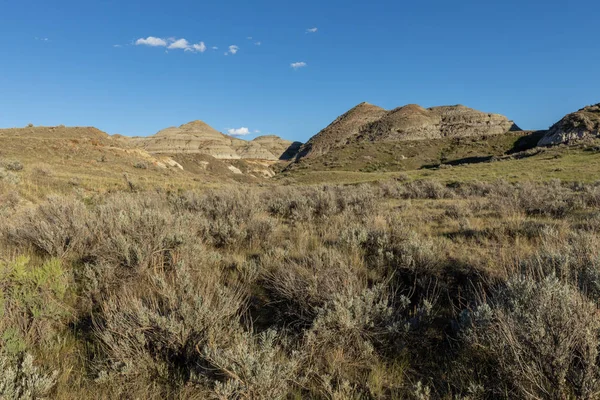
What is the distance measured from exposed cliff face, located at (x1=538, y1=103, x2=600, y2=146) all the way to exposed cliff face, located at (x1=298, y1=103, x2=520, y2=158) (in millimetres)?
18148

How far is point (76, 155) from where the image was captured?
26.1 metres

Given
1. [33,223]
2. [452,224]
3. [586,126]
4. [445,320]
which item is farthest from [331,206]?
[586,126]

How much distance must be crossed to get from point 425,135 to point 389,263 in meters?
76.8

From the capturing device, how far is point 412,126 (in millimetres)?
76625

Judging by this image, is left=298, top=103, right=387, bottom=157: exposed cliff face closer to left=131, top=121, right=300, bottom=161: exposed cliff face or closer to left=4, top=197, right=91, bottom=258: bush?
left=131, top=121, right=300, bottom=161: exposed cliff face

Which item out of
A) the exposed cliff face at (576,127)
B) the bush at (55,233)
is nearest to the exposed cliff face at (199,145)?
the exposed cliff face at (576,127)

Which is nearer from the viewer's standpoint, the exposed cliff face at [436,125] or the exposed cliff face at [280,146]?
the exposed cliff face at [436,125]

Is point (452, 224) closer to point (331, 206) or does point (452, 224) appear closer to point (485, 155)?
point (331, 206)

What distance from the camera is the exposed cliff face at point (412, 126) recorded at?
72938mm

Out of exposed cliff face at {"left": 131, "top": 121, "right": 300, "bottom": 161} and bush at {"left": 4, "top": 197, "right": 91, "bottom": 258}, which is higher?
exposed cliff face at {"left": 131, "top": 121, "right": 300, "bottom": 161}

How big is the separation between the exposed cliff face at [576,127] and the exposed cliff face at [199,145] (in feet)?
250

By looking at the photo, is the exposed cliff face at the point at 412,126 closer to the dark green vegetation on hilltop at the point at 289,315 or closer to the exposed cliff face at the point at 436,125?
the exposed cliff face at the point at 436,125

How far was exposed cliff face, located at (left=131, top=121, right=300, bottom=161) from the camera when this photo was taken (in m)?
85.7

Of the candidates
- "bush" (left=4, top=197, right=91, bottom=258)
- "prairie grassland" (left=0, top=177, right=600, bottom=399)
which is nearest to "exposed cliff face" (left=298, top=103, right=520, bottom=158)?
"prairie grassland" (left=0, top=177, right=600, bottom=399)
